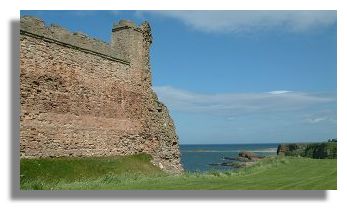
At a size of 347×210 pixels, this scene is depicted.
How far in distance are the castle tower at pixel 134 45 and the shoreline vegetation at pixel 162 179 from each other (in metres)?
3.42

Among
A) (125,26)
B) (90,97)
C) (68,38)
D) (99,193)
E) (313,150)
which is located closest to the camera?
(99,193)

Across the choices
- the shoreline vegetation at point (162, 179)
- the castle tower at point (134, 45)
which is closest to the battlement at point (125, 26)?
the castle tower at point (134, 45)

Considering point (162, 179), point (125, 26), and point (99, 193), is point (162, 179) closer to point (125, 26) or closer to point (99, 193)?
point (99, 193)

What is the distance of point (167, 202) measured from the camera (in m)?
11.7

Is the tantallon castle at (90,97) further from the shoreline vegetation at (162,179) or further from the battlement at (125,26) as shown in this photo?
the shoreline vegetation at (162,179)

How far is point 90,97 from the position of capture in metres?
16.4

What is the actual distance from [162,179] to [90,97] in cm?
351

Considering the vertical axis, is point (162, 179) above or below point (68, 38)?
below

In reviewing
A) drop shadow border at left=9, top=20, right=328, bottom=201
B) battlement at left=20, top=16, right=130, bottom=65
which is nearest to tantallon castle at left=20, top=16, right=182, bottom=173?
battlement at left=20, top=16, right=130, bottom=65

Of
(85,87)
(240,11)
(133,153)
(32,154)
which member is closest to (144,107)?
(133,153)

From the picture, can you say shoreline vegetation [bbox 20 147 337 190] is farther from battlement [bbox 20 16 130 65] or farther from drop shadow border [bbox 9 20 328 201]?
battlement [bbox 20 16 130 65]

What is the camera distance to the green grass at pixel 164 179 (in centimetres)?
1245

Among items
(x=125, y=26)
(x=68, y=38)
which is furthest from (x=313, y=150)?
(x=68, y=38)
